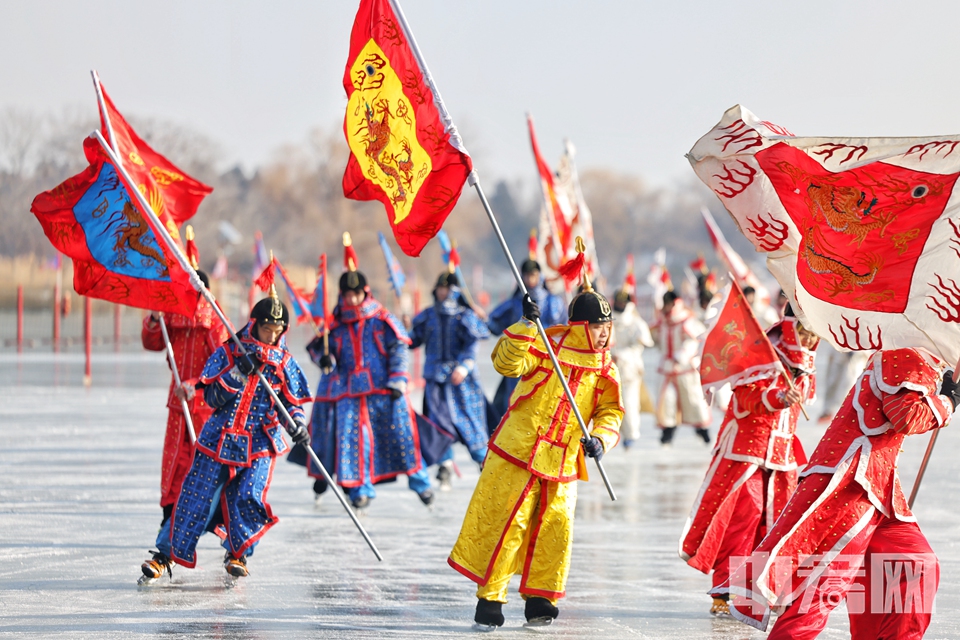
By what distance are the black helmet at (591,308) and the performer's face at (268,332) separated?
166cm

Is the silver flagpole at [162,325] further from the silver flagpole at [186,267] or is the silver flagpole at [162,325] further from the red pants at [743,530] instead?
the red pants at [743,530]

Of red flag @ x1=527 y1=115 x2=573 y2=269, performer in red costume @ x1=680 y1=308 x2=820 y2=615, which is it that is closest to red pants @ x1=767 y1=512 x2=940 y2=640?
performer in red costume @ x1=680 y1=308 x2=820 y2=615

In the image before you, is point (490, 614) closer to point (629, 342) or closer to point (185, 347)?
point (185, 347)

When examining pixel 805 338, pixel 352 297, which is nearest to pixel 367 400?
pixel 352 297

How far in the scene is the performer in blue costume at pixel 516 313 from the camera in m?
10.0

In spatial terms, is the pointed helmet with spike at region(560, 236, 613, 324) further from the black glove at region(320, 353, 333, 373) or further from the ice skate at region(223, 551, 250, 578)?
the black glove at region(320, 353, 333, 373)

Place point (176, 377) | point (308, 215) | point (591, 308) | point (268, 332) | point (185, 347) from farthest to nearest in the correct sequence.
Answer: point (308, 215)
point (185, 347)
point (176, 377)
point (268, 332)
point (591, 308)

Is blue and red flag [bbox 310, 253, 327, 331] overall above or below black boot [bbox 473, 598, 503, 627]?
above

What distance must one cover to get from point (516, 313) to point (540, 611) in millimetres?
5264

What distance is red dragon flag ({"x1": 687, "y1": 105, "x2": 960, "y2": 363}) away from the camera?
4039 mm

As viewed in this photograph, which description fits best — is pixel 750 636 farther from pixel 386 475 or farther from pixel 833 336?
pixel 386 475

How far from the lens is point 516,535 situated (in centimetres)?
518

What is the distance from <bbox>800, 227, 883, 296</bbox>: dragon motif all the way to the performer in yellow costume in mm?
1161

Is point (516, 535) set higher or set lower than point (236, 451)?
lower
